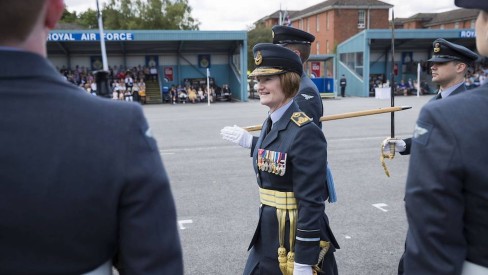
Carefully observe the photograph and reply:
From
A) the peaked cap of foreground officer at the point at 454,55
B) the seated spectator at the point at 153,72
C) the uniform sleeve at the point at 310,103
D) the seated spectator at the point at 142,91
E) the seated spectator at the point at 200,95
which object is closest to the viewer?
the uniform sleeve at the point at 310,103

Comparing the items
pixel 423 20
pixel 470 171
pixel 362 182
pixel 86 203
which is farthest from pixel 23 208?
pixel 423 20

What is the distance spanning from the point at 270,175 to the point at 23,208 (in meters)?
1.80

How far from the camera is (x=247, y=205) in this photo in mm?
6305

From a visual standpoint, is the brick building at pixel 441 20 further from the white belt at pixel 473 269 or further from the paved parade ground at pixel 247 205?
the white belt at pixel 473 269

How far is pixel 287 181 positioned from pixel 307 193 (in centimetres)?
18

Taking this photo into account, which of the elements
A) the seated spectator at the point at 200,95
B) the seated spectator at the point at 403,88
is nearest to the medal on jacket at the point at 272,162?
the seated spectator at the point at 200,95

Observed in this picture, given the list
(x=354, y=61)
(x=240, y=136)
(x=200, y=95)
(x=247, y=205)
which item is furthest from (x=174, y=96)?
(x=240, y=136)

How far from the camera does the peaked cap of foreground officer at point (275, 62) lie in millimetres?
2970

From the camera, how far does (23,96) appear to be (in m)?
1.20

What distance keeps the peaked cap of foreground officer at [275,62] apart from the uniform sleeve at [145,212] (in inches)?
69.4

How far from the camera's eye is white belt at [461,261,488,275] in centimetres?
145

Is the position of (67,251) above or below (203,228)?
above

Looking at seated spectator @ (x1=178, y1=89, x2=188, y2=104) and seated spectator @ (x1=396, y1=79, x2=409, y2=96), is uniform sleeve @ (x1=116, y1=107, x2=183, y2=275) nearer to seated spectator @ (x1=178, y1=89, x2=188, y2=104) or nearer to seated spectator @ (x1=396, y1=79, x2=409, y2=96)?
seated spectator @ (x1=178, y1=89, x2=188, y2=104)

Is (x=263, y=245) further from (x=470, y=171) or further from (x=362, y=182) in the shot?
(x=362, y=182)
